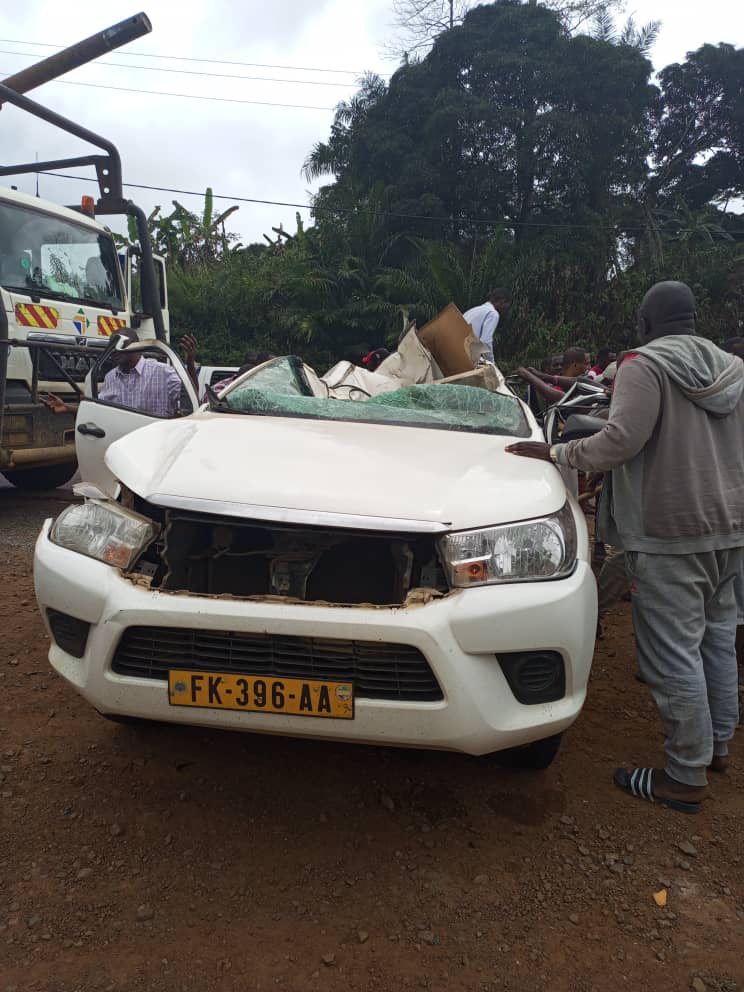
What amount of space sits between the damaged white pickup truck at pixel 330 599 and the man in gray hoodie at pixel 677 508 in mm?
249

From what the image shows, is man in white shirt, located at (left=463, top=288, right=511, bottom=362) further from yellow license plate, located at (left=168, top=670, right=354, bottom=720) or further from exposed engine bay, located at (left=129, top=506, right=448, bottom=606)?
yellow license plate, located at (left=168, top=670, right=354, bottom=720)

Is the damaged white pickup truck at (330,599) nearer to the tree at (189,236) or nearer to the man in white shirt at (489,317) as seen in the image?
the man in white shirt at (489,317)

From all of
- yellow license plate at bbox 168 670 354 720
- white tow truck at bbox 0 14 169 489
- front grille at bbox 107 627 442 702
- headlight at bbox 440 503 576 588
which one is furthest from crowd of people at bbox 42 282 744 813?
white tow truck at bbox 0 14 169 489

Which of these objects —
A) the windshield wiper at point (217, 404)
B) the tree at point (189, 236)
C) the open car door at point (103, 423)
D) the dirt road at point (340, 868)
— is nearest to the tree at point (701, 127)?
the tree at point (189, 236)

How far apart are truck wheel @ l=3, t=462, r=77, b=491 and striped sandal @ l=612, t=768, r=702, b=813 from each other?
630cm

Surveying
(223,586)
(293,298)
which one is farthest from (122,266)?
(293,298)

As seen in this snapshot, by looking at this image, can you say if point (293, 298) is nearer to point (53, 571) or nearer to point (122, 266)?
point (122, 266)

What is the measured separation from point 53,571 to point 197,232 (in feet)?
70.6

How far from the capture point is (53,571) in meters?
2.18

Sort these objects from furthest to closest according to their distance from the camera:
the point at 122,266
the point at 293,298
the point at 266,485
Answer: the point at 293,298 → the point at 122,266 → the point at 266,485

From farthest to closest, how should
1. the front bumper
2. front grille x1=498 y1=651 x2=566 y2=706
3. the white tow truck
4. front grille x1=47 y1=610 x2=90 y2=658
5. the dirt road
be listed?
1. the white tow truck
2. front grille x1=47 y1=610 x2=90 y2=658
3. front grille x1=498 y1=651 x2=566 y2=706
4. the front bumper
5. the dirt road

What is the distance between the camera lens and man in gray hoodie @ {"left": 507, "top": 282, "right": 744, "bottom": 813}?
233 centimetres

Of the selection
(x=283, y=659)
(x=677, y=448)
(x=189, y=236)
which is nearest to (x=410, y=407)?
(x=677, y=448)

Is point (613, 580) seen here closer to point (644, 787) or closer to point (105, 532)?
point (644, 787)
